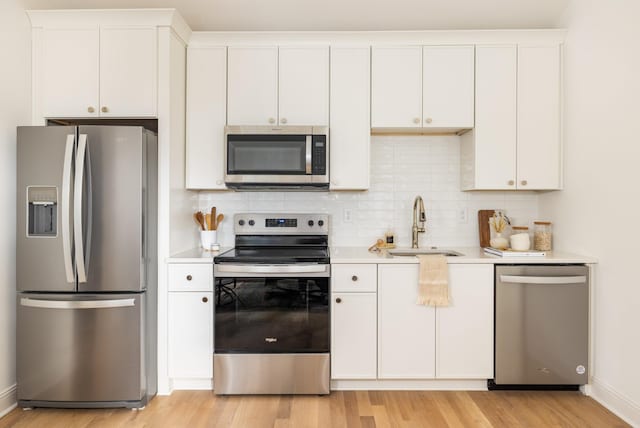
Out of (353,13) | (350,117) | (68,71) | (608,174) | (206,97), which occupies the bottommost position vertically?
(608,174)

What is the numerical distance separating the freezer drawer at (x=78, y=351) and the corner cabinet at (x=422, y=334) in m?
1.51

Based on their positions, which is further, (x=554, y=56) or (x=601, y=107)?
(x=554, y=56)

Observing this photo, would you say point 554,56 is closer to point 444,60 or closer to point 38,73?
point 444,60

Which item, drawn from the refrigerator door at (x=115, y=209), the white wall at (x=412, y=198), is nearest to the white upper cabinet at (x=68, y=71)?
the refrigerator door at (x=115, y=209)

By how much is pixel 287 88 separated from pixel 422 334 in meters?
1.89

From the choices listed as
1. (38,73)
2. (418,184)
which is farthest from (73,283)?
(418,184)

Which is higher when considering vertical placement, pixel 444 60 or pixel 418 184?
pixel 444 60

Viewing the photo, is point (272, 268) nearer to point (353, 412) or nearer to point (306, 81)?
point (353, 412)

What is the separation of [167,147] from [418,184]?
1.88 metres

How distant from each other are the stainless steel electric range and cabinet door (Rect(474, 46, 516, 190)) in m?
1.42

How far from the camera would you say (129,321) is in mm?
2451

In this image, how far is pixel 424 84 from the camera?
291 centimetres

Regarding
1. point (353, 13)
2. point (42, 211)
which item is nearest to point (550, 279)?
point (353, 13)

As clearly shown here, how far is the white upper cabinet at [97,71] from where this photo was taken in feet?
8.73
